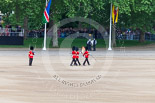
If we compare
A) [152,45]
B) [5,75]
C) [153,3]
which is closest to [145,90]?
[5,75]

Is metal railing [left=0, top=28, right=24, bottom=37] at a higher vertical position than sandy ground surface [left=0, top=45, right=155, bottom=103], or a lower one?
higher

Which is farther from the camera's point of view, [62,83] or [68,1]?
[68,1]

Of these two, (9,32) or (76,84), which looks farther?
(9,32)

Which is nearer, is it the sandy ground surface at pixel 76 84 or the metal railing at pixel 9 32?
the sandy ground surface at pixel 76 84

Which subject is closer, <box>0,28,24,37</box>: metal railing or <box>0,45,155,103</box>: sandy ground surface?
<box>0,45,155,103</box>: sandy ground surface

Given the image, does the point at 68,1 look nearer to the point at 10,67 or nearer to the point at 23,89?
the point at 10,67

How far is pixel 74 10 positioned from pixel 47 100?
45320mm

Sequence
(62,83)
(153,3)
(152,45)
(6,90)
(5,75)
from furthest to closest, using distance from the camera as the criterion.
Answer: (152,45) → (153,3) → (5,75) → (62,83) → (6,90)

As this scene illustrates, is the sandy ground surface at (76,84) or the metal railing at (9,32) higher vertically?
the metal railing at (9,32)

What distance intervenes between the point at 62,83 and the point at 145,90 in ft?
14.0

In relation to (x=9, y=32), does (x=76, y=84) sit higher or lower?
lower

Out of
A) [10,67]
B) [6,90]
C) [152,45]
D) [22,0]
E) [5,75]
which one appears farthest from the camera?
[152,45]

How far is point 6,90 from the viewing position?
2362cm

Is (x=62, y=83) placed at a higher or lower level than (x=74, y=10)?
lower
